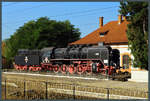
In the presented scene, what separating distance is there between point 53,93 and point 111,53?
1097cm

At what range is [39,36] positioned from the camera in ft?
134

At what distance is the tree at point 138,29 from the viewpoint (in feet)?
69.3

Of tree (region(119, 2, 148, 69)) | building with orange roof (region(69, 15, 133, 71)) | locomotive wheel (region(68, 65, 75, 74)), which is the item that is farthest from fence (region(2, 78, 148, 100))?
building with orange roof (region(69, 15, 133, 71))

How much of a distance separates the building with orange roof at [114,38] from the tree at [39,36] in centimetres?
1011

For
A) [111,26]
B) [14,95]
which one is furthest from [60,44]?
[14,95]

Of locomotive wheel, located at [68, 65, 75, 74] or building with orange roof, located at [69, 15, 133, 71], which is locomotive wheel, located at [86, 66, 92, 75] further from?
building with orange roof, located at [69, 15, 133, 71]

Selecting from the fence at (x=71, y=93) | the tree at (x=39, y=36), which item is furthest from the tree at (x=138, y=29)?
the tree at (x=39, y=36)

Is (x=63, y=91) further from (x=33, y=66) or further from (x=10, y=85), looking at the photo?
(x=33, y=66)

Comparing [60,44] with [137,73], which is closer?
[137,73]

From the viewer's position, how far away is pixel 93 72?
2308cm

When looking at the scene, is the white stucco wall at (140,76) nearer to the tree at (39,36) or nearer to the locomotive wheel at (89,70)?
the locomotive wheel at (89,70)

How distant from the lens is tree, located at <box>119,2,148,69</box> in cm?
2112

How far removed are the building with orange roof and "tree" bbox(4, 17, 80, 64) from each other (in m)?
10.1

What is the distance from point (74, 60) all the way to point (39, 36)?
57.4ft
